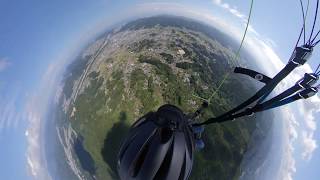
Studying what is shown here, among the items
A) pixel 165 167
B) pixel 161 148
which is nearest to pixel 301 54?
pixel 161 148

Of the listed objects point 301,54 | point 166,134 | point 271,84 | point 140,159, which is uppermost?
point 301,54

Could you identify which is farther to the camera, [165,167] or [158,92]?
[158,92]

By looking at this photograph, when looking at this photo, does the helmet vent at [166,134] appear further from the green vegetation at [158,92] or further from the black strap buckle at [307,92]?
the green vegetation at [158,92]

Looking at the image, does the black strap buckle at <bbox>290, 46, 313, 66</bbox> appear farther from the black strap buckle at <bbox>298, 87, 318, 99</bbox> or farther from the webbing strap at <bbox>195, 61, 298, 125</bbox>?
the black strap buckle at <bbox>298, 87, 318, 99</bbox>

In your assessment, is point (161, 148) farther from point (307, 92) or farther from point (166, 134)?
point (307, 92)

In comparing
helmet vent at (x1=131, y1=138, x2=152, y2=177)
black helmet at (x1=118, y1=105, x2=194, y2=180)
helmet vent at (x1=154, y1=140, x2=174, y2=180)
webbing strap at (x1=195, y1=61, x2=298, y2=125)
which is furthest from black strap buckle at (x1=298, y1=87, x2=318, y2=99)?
helmet vent at (x1=131, y1=138, x2=152, y2=177)

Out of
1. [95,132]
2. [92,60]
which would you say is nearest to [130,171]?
[95,132]

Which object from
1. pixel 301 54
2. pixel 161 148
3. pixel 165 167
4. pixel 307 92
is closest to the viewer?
pixel 301 54

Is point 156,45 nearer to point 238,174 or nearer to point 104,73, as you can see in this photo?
point 104,73
